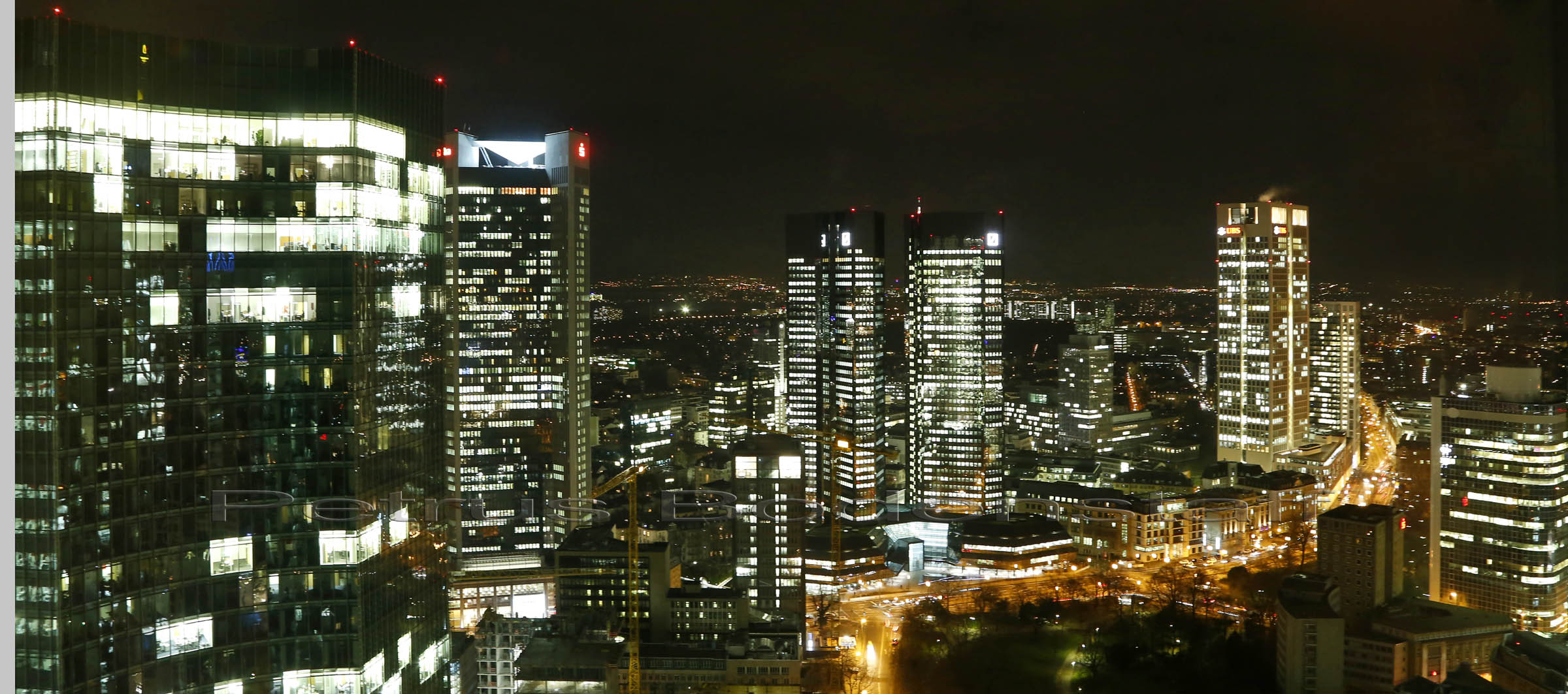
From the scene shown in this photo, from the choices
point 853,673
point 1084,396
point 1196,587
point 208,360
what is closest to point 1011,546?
point 1196,587

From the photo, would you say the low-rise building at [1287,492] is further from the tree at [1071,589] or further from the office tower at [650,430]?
the office tower at [650,430]

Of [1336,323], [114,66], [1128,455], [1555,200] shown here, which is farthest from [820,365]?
[114,66]

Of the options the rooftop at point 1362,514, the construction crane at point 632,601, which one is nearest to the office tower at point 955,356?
the construction crane at point 632,601

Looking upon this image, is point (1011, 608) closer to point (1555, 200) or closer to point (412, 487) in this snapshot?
point (1555, 200)

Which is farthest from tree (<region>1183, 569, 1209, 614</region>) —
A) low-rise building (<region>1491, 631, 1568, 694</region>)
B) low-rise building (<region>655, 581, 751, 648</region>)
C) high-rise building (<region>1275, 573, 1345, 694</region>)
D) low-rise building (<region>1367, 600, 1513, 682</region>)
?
low-rise building (<region>655, 581, 751, 648</region>)

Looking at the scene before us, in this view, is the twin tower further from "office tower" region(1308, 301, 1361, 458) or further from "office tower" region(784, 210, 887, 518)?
"office tower" region(1308, 301, 1361, 458)
